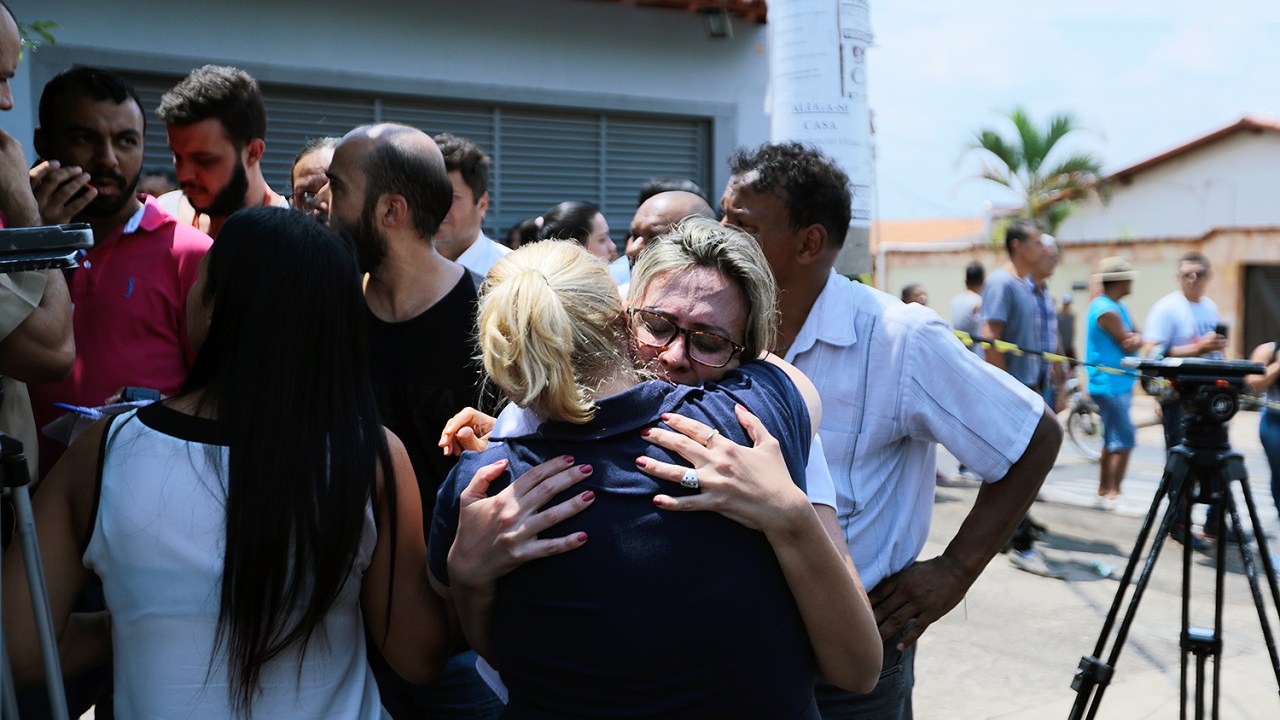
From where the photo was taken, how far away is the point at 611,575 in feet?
4.83

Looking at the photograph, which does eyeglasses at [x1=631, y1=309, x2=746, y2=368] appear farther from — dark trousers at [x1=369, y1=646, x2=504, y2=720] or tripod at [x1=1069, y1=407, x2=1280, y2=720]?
tripod at [x1=1069, y1=407, x2=1280, y2=720]

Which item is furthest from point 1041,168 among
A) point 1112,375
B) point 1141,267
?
point 1112,375

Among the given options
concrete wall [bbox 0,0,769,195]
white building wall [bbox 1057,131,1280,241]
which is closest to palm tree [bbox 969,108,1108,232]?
white building wall [bbox 1057,131,1280,241]

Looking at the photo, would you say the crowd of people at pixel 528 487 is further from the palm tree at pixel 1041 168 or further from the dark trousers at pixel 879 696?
the palm tree at pixel 1041 168

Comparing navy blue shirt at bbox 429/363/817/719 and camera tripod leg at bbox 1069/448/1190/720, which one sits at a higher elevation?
navy blue shirt at bbox 429/363/817/719

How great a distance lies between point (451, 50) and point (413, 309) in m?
6.04

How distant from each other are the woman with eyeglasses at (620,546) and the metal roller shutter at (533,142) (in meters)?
6.51

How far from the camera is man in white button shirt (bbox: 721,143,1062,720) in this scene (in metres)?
→ 2.26

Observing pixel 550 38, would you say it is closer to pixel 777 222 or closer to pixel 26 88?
pixel 26 88

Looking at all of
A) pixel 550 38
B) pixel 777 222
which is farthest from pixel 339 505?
pixel 550 38

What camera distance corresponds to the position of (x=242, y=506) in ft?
5.51

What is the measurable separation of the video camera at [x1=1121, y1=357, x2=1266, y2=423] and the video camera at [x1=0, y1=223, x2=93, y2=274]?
2.83 meters

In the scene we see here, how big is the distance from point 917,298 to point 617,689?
8.95 m

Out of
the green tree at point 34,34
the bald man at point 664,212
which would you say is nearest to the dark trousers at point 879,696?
the bald man at point 664,212
